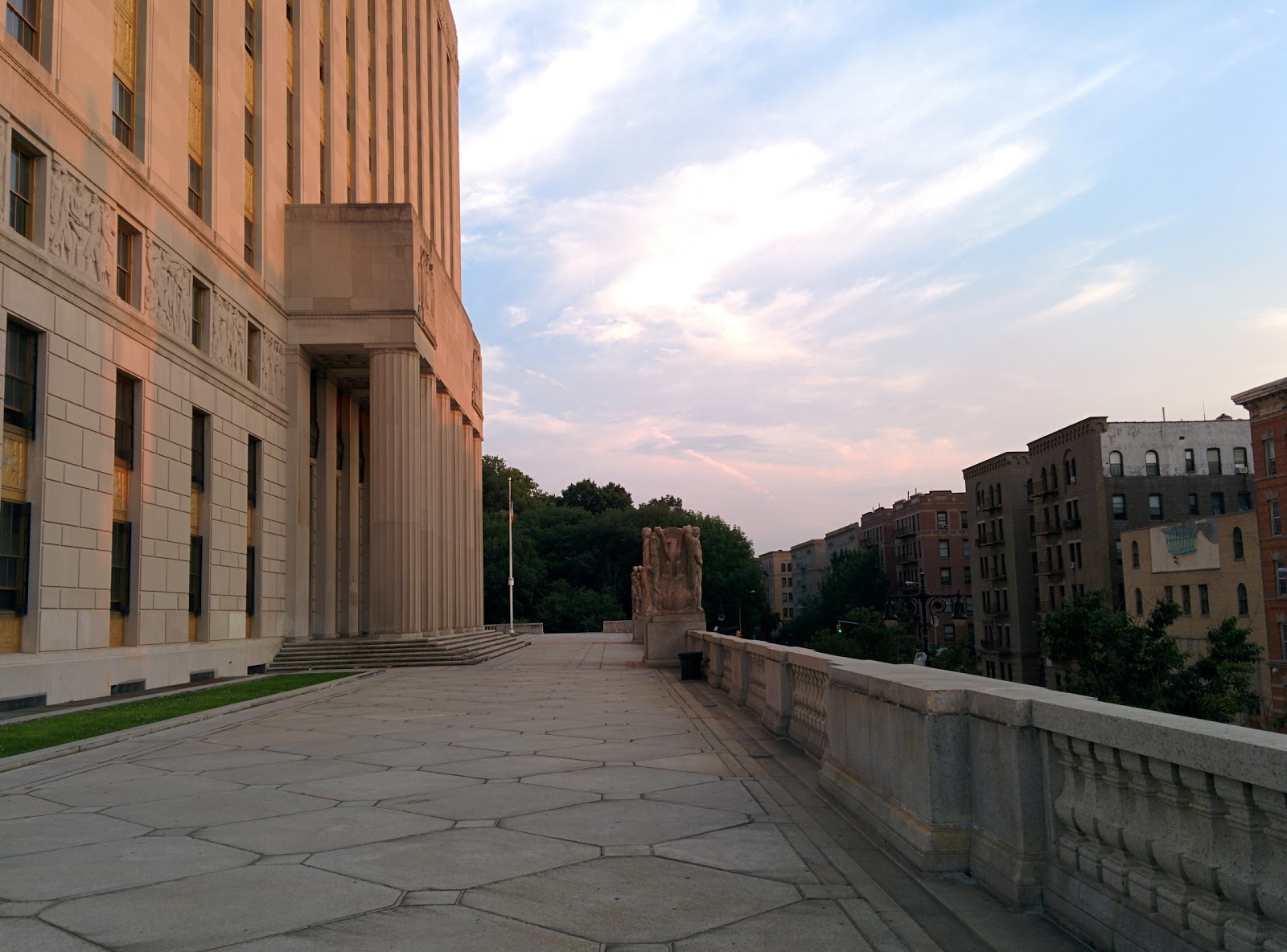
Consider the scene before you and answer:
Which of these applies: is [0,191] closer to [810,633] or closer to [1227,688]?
[1227,688]

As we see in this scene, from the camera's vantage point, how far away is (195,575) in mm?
26953

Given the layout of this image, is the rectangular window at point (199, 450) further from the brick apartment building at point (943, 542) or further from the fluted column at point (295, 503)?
the brick apartment building at point (943, 542)

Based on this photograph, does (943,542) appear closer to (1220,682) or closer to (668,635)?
(1220,682)

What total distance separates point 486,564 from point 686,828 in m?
82.9

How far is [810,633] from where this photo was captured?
11731 cm

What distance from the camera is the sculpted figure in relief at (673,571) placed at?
27.3m

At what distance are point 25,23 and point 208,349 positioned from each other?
31.4ft

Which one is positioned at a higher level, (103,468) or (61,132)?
(61,132)

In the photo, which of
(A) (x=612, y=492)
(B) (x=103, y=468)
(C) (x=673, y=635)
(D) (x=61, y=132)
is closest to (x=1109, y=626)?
(C) (x=673, y=635)

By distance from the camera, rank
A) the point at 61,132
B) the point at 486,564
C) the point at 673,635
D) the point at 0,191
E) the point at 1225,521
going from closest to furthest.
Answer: the point at 0,191
the point at 61,132
the point at 673,635
the point at 1225,521
the point at 486,564

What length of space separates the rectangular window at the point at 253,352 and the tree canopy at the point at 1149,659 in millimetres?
30906

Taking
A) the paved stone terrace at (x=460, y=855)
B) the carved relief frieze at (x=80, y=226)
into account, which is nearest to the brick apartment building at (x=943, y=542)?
the carved relief frieze at (x=80, y=226)

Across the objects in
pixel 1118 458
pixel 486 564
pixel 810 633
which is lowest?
pixel 810 633

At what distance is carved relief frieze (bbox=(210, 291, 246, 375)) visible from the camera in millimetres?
27812
